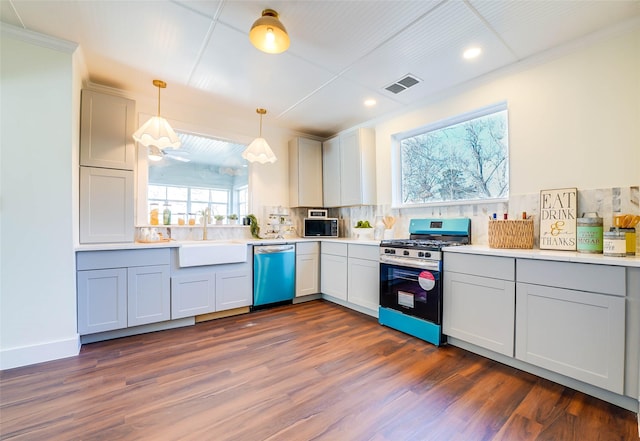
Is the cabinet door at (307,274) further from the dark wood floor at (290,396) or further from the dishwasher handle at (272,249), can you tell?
the dark wood floor at (290,396)

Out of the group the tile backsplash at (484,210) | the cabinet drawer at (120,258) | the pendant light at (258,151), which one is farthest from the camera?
the pendant light at (258,151)

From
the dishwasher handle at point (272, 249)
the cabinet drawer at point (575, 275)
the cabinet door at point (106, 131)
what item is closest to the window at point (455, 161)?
the cabinet drawer at point (575, 275)

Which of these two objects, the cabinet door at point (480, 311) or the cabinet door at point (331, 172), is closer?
the cabinet door at point (480, 311)

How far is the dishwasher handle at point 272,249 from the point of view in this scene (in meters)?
3.40

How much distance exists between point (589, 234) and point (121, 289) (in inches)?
150

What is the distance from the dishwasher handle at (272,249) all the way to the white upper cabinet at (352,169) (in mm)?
1026

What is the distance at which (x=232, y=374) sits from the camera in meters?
1.97

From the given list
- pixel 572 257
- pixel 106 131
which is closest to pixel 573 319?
pixel 572 257

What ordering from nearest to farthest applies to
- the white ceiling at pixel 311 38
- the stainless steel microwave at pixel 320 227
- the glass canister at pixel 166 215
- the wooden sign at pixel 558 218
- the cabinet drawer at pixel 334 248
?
the white ceiling at pixel 311 38 → the wooden sign at pixel 558 218 → the glass canister at pixel 166 215 → the cabinet drawer at pixel 334 248 → the stainless steel microwave at pixel 320 227

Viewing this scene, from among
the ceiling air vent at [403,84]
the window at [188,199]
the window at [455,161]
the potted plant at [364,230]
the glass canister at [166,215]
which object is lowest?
the potted plant at [364,230]

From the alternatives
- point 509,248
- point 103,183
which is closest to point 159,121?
point 103,183

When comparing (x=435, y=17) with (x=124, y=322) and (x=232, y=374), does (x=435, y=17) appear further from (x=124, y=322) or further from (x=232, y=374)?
(x=124, y=322)

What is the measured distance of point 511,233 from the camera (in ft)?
7.64

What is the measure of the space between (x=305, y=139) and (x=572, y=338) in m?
3.73
